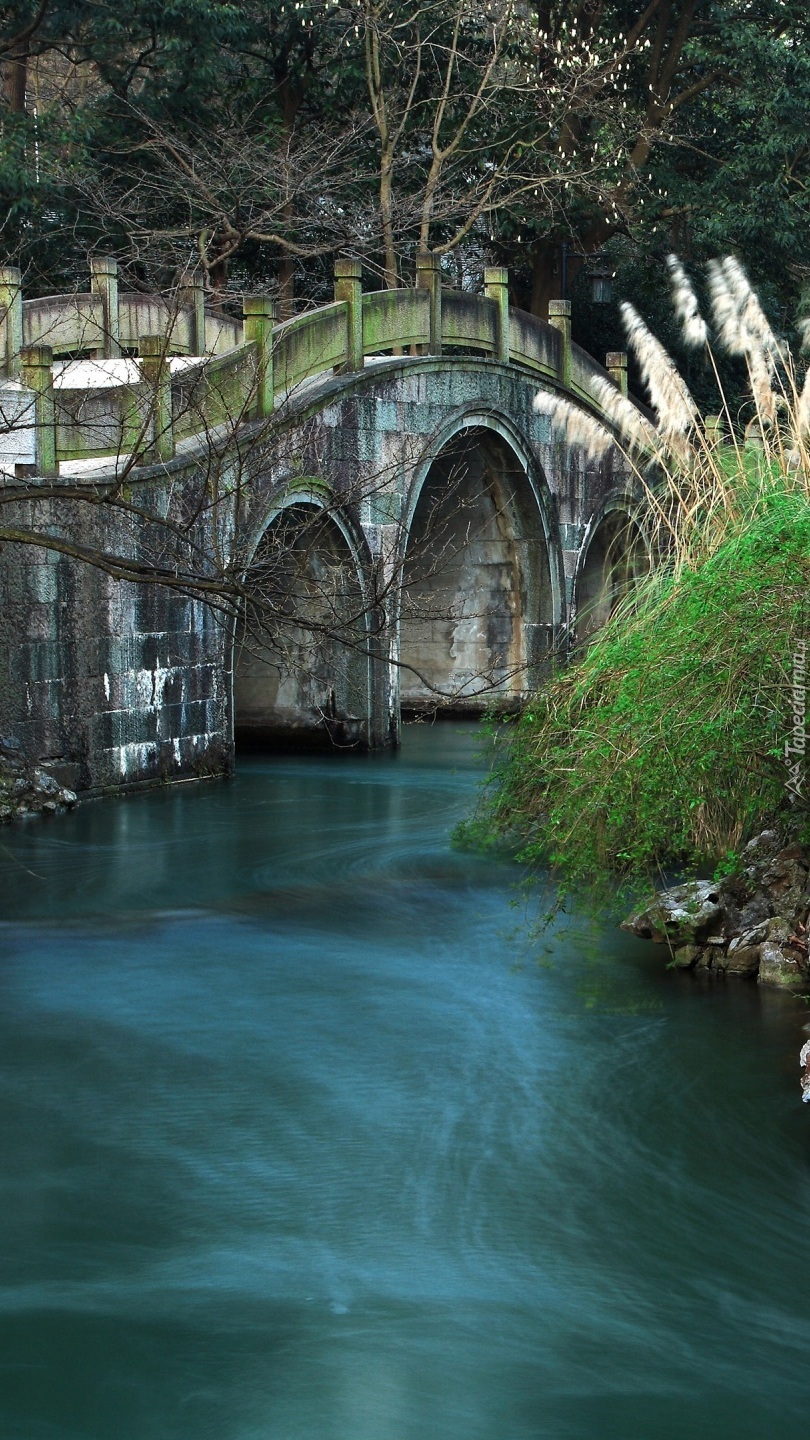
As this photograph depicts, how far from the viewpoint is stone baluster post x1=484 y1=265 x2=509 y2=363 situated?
598 inches

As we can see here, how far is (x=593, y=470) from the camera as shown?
17938 millimetres

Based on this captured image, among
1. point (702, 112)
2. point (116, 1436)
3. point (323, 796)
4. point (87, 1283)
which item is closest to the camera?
point (116, 1436)

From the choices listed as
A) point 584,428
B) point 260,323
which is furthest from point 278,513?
point 584,428

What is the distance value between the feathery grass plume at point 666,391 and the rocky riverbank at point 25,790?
4.00m

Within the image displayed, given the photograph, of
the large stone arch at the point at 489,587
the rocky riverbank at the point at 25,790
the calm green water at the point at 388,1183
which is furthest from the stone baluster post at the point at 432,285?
the calm green water at the point at 388,1183

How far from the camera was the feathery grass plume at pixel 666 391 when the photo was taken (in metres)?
7.94

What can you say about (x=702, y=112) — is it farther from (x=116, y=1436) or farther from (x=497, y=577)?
(x=116, y=1436)

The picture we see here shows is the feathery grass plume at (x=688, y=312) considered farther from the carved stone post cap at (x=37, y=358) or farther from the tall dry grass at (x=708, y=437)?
the carved stone post cap at (x=37, y=358)

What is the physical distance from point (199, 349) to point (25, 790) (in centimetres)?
473

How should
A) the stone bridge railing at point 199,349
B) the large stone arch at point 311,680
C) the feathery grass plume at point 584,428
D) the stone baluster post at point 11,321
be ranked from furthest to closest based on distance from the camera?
the large stone arch at point 311,680 < the stone baluster post at point 11,321 < the stone bridge railing at point 199,349 < the feathery grass plume at point 584,428

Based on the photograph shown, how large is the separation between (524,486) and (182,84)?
4618 millimetres

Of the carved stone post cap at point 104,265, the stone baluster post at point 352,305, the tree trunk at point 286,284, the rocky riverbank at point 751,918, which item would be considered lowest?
the rocky riverbank at point 751,918

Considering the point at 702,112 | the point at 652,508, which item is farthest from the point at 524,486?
the point at 652,508

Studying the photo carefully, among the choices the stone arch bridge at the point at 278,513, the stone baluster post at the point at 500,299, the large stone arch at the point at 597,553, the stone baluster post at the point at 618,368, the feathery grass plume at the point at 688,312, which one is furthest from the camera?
the stone baluster post at the point at 618,368
